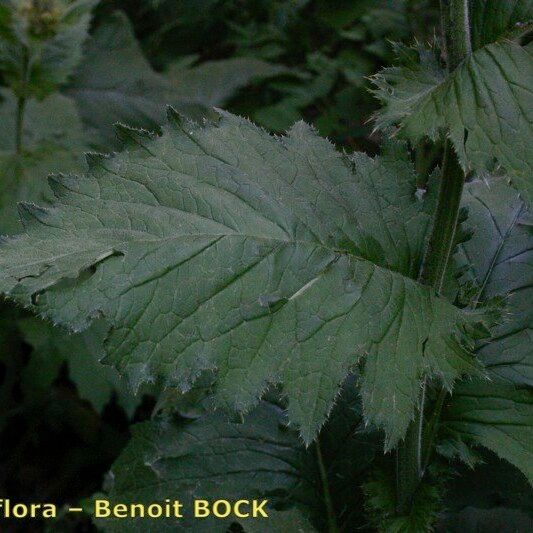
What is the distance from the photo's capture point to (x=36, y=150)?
9.11 feet

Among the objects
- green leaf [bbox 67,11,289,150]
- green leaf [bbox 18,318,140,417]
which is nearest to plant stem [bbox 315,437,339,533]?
green leaf [bbox 18,318,140,417]

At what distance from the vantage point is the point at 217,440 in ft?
5.22

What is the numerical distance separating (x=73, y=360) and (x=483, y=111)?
194 centimetres

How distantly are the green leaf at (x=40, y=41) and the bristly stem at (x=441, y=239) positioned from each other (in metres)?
1.92

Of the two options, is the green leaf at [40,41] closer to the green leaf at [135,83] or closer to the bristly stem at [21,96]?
the bristly stem at [21,96]

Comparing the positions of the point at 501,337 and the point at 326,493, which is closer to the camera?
the point at 501,337

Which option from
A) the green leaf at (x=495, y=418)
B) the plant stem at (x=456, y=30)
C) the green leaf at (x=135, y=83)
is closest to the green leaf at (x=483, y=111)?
the plant stem at (x=456, y=30)

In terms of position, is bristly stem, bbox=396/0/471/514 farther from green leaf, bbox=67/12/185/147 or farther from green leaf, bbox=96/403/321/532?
green leaf, bbox=67/12/185/147

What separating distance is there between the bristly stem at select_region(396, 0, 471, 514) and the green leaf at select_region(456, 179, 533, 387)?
4.3 inches

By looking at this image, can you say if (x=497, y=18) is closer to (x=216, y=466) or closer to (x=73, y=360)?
(x=216, y=466)

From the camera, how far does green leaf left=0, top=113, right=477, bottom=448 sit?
1072 mm

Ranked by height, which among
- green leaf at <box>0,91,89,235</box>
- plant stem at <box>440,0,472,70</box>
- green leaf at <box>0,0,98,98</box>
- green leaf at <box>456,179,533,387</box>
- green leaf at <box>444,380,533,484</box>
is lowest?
green leaf at <box>0,91,89,235</box>

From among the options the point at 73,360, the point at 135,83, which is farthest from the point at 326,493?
the point at 135,83

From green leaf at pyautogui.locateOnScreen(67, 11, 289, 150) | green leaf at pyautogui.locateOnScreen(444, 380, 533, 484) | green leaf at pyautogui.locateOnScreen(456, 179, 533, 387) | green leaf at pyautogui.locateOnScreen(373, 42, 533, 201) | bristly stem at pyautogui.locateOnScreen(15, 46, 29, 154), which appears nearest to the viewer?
green leaf at pyautogui.locateOnScreen(373, 42, 533, 201)
